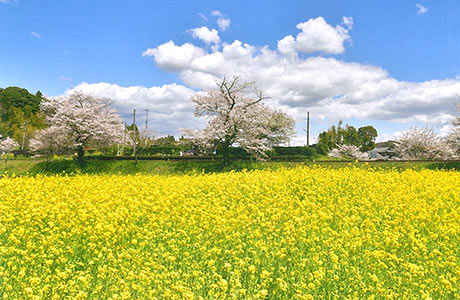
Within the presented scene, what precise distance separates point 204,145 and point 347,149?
29.8 metres

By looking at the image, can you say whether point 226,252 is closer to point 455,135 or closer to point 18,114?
point 455,135

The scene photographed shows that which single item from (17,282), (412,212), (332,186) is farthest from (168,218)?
(332,186)

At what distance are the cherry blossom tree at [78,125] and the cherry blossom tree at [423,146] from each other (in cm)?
3359

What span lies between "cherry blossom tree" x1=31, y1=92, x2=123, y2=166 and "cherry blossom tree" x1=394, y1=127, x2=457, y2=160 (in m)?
33.6

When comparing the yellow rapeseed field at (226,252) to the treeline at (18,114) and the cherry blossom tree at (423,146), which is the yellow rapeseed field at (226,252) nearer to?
the cherry blossom tree at (423,146)

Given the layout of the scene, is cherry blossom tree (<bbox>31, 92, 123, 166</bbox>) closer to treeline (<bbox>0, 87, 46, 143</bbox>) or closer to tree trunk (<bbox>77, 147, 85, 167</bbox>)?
tree trunk (<bbox>77, 147, 85, 167</bbox>)

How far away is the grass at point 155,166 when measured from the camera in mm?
29513

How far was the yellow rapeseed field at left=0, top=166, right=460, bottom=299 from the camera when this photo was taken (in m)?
5.21

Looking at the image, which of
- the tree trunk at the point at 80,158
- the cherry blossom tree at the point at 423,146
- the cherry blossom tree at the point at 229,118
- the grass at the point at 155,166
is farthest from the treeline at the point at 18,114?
the cherry blossom tree at the point at 423,146

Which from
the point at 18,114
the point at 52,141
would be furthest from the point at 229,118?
the point at 18,114

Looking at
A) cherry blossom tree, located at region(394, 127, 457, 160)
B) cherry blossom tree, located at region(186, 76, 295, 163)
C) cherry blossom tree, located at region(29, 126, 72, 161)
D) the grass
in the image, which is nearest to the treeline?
cherry blossom tree, located at region(29, 126, 72, 161)

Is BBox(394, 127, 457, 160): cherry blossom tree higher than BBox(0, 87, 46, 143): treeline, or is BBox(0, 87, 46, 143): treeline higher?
BBox(0, 87, 46, 143): treeline

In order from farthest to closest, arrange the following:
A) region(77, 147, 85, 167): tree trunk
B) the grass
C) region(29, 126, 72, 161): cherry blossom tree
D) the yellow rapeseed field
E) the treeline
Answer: the treeline → region(29, 126, 72, 161): cherry blossom tree → region(77, 147, 85, 167): tree trunk → the grass → the yellow rapeseed field

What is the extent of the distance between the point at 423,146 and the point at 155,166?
→ 3123cm
